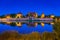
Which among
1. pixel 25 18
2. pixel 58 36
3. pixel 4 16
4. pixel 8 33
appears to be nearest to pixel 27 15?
pixel 25 18

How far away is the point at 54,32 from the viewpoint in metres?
8.55

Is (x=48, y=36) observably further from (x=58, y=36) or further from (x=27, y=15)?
(x=27, y=15)

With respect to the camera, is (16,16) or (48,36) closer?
(48,36)

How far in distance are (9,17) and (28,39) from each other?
20.0ft

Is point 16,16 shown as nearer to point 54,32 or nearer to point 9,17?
point 9,17

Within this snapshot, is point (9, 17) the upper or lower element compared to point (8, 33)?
upper

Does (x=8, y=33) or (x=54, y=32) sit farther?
(x=8, y=33)

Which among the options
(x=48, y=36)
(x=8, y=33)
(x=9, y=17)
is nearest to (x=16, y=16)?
(x=9, y=17)

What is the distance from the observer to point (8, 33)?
9164 mm

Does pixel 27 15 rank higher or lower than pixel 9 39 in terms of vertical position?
higher

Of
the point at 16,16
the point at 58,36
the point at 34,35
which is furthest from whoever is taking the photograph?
the point at 16,16

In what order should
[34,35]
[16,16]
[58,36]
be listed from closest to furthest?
[58,36] < [34,35] < [16,16]

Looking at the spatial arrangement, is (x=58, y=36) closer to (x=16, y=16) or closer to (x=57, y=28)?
(x=57, y=28)

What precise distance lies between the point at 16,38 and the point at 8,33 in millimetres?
699
